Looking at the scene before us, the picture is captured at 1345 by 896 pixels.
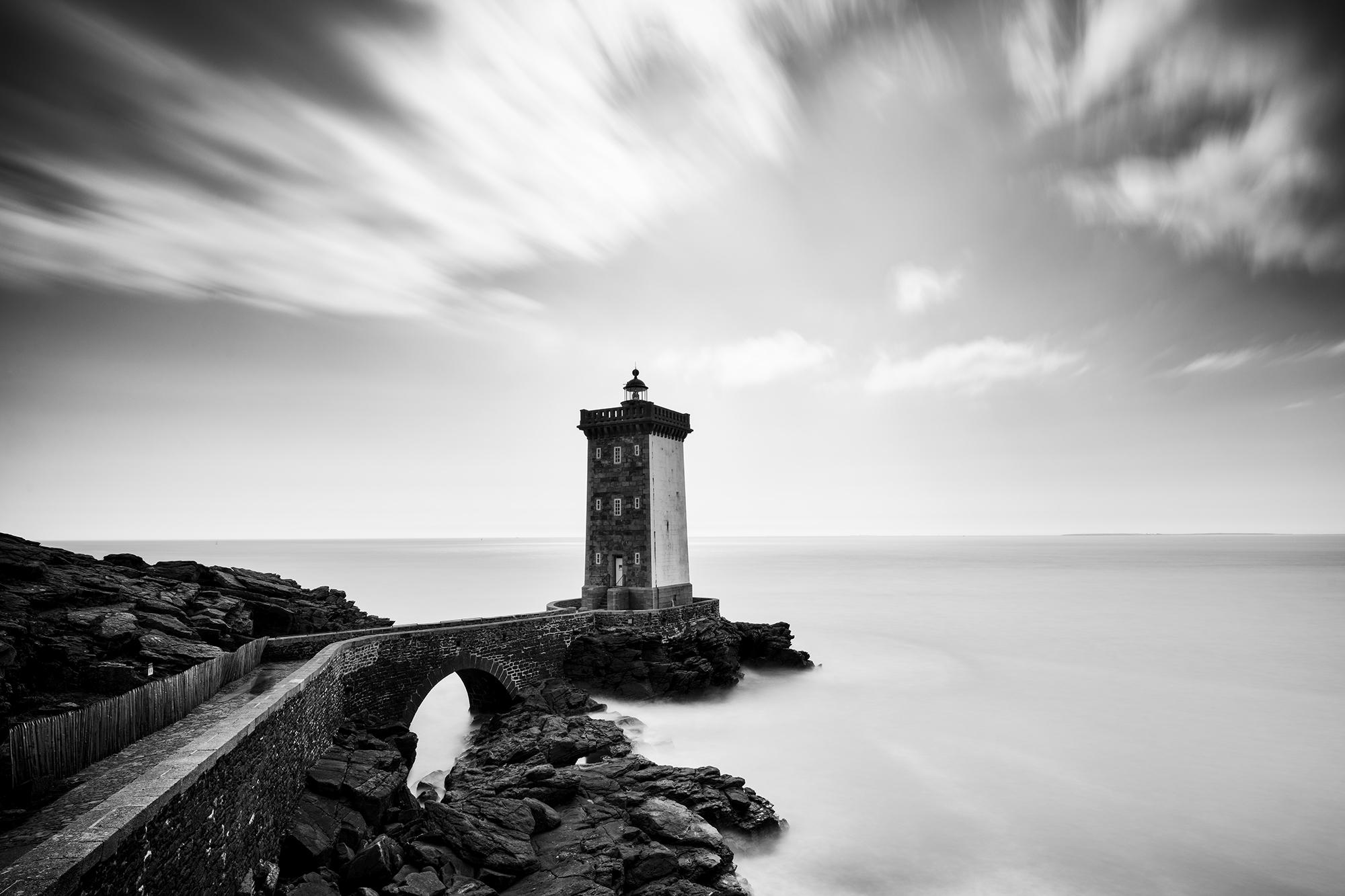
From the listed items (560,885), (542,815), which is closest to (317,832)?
(560,885)

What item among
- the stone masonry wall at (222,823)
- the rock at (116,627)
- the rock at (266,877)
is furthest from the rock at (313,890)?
the rock at (116,627)

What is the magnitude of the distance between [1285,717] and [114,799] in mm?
38087

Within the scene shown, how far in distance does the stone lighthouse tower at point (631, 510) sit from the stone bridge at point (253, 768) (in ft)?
21.6

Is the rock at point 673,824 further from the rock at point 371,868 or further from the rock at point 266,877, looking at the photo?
the rock at point 266,877

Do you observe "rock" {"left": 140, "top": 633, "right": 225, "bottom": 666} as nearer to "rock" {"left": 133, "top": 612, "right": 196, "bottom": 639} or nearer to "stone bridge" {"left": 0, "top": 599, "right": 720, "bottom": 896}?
"rock" {"left": 133, "top": 612, "right": 196, "bottom": 639}

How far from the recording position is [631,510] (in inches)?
1195

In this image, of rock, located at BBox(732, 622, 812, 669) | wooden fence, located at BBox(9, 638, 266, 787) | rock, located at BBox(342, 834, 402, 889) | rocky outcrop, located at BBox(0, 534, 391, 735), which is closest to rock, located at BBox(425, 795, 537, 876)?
rock, located at BBox(342, 834, 402, 889)

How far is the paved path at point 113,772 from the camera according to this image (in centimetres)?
766

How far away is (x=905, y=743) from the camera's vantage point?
24172mm

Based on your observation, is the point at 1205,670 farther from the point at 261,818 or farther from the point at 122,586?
the point at 122,586

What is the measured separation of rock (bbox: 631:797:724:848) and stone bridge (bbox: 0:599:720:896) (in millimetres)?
6555

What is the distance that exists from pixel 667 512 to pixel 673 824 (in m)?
17.9

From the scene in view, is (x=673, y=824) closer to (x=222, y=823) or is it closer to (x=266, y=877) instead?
(x=266, y=877)

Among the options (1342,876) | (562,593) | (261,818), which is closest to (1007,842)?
(1342,876)
